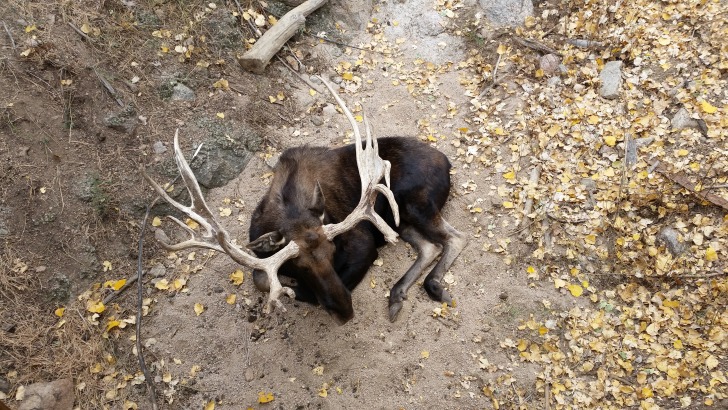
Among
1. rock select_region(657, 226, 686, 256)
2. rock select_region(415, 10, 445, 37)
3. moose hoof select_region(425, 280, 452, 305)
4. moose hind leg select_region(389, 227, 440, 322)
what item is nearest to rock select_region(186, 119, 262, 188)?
moose hind leg select_region(389, 227, 440, 322)

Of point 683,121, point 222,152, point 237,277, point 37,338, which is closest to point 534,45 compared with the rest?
point 683,121

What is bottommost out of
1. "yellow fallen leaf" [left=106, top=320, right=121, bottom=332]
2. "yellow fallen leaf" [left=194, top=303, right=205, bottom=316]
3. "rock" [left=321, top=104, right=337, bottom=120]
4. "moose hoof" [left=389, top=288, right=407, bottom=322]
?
"yellow fallen leaf" [left=106, top=320, right=121, bottom=332]

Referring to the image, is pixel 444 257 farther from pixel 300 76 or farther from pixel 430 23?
pixel 430 23

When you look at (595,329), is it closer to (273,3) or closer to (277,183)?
(277,183)

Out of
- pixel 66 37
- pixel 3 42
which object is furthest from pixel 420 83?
pixel 3 42

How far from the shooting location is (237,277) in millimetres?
6031

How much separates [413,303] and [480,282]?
83cm

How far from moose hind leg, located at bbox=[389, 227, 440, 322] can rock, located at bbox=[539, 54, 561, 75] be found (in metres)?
3.37

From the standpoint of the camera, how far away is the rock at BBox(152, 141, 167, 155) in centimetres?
665

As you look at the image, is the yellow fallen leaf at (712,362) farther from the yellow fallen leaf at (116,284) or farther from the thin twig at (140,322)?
the yellow fallen leaf at (116,284)

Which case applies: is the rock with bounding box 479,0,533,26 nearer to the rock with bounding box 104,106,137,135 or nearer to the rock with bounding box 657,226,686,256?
the rock with bounding box 657,226,686,256

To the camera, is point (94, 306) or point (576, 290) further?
point (94, 306)

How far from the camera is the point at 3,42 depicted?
20.7 ft

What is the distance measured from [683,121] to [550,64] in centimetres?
204
